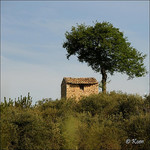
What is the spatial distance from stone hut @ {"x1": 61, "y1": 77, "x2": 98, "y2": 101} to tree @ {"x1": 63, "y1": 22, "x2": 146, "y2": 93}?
2.84 m

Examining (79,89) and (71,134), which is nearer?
(71,134)

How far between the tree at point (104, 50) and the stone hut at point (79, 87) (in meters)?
2.84

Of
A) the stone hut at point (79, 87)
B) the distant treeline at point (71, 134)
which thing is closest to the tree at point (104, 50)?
the stone hut at point (79, 87)

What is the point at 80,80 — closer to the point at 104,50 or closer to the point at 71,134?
the point at 104,50

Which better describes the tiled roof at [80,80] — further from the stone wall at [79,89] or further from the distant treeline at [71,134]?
the distant treeline at [71,134]

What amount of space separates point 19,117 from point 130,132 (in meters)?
6.68

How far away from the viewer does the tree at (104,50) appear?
42688 mm

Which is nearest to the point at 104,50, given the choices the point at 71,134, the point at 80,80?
the point at 80,80

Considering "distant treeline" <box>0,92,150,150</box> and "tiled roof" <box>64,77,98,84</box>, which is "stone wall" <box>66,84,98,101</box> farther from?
"distant treeline" <box>0,92,150,150</box>

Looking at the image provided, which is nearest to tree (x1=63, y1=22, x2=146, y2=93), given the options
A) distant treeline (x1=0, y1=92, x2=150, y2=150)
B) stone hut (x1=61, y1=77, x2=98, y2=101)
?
stone hut (x1=61, y1=77, x2=98, y2=101)

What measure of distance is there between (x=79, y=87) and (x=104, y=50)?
7.52 meters

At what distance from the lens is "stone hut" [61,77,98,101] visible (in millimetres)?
39156

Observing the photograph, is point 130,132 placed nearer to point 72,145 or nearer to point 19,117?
point 72,145

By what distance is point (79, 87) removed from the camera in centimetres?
3978
